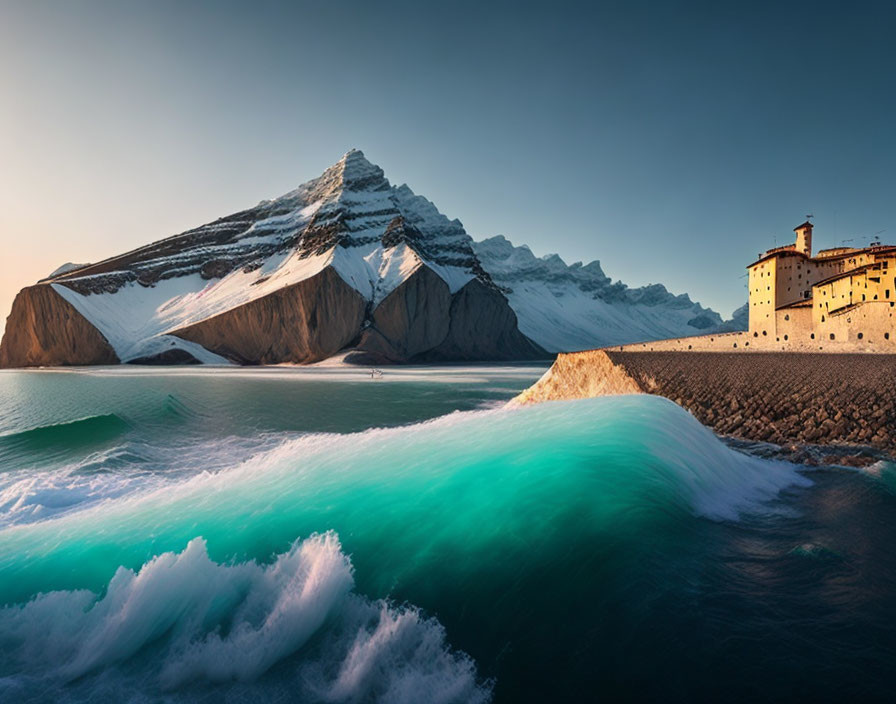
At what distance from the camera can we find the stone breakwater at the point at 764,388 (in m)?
14.9

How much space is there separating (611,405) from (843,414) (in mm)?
10752

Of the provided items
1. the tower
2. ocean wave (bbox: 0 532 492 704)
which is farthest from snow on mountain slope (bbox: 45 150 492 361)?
ocean wave (bbox: 0 532 492 704)

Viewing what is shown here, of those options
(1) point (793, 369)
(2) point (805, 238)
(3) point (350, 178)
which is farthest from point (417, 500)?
(3) point (350, 178)

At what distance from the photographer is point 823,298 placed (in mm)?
28344

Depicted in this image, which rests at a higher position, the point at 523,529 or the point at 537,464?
the point at 537,464

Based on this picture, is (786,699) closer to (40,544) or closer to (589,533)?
(589,533)

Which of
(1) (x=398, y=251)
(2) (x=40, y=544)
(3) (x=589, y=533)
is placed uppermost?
(1) (x=398, y=251)

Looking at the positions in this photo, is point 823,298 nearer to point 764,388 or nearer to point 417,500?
point 764,388

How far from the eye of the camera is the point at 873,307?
24031mm

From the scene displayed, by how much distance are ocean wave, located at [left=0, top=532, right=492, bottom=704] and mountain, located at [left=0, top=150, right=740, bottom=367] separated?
307ft

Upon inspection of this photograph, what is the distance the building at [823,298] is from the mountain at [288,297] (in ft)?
259

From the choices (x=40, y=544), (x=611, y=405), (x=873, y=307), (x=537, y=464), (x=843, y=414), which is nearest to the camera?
(x=40, y=544)

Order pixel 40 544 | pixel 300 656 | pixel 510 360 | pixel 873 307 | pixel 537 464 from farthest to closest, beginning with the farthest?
pixel 510 360 < pixel 873 307 < pixel 537 464 < pixel 40 544 < pixel 300 656

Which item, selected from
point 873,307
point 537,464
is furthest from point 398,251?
point 537,464
